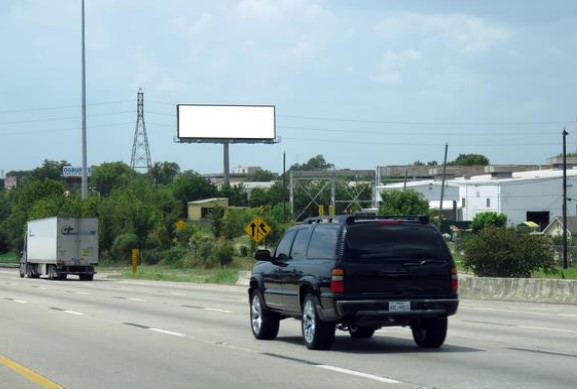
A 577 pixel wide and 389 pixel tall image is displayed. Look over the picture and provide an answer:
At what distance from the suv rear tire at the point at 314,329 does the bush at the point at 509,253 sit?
25471 millimetres

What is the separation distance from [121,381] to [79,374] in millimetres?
1101

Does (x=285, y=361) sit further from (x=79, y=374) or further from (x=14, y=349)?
(x=14, y=349)

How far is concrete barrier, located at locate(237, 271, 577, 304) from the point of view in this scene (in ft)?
103

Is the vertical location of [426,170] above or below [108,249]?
above

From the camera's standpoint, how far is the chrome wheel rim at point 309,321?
16844mm

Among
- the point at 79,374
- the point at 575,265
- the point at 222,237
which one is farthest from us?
the point at 222,237

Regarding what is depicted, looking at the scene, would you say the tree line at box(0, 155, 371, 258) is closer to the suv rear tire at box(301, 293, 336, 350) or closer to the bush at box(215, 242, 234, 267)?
the bush at box(215, 242, 234, 267)

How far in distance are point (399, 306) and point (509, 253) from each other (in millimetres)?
26102

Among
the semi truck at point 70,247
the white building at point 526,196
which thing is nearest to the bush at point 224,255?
the semi truck at point 70,247

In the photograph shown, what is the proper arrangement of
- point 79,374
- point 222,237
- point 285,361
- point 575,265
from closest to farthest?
point 79,374 < point 285,361 < point 575,265 < point 222,237

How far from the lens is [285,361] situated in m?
15.6

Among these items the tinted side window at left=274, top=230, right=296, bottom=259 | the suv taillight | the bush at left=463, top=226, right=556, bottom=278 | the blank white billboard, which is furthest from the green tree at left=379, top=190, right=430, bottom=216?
the suv taillight

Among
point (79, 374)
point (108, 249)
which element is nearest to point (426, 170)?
point (108, 249)

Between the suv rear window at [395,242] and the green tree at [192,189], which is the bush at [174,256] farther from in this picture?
the green tree at [192,189]
